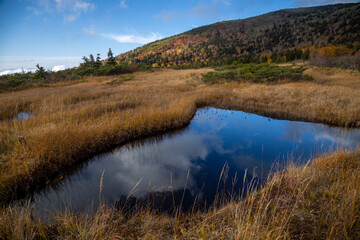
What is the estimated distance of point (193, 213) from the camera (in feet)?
10.2

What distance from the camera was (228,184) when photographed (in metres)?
4.06

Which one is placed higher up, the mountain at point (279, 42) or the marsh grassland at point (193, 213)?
the mountain at point (279, 42)

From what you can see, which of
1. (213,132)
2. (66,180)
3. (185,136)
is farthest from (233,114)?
(66,180)

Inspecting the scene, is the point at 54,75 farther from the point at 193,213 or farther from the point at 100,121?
the point at 193,213

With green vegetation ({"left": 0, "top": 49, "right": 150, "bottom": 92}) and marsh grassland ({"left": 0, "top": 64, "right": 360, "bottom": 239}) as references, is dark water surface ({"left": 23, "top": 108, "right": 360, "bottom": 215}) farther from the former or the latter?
green vegetation ({"left": 0, "top": 49, "right": 150, "bottom": 92})

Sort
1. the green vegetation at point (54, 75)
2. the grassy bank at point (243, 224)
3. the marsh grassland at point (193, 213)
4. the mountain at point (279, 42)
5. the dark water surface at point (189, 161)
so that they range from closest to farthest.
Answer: the grassy bank at point (243, 224), the marsh grassland at point (193, 213), the dark water surface at point (189, 161), the green vegetation at point (54, 75), the mountain at point (279, 42)

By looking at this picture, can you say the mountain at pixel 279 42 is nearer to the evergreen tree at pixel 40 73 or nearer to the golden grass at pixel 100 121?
the golden grass at pixel 100 121

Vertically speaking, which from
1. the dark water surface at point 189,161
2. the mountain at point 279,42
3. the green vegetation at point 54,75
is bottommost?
the dark water surface at point 189,161

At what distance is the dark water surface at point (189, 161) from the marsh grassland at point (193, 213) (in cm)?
47

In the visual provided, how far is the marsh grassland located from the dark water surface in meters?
0.47

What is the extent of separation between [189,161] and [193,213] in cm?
205

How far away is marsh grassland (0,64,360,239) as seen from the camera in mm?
2092

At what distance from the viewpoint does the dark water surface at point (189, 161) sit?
142 inches

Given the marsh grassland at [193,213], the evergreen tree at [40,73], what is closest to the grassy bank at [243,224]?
the marsh grassland at [193,213]
